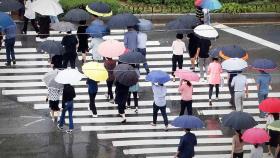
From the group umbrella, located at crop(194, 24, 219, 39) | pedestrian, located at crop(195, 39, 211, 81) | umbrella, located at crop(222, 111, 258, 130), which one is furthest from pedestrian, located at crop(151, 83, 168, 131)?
pedestrian, located at crop(195, 39, 211, 81)

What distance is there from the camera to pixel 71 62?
26766mm

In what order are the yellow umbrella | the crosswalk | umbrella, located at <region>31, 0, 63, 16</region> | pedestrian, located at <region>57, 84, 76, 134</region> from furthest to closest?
umbrella, located at <region>31, 0, 63, 16</region>
the yellow umbrella
the crosswalk
pedestrian, located at <region>57, 84, 76, 134</region>

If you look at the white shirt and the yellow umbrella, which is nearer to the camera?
the yellow umbrella

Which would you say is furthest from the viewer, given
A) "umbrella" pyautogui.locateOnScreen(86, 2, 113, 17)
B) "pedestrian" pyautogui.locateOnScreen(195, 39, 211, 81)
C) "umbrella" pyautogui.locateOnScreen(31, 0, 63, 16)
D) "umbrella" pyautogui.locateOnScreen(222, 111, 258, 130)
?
"umbrella" pyautogui.locateOnScreen(31, 0, 63, 16)

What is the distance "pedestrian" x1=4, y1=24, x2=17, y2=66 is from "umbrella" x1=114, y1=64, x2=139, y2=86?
16.6 ft

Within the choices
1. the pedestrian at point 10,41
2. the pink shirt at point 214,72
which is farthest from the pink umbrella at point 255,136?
the pedestrian at point 10,41

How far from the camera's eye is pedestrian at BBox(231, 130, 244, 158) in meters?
20.4

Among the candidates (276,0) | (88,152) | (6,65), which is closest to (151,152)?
(88,152)

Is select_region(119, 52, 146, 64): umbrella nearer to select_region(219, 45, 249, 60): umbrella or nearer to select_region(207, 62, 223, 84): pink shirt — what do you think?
select_region(207, 62, 223, 84): pink shirt

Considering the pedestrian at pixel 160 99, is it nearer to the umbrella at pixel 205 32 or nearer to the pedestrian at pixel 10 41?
the umbrella at pixel 205 32

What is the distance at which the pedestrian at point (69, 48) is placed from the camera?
26078mm

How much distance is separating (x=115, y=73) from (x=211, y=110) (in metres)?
3.51

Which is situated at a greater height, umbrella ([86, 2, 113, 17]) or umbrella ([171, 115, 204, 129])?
umbrella ([86, 2, 113, 17])

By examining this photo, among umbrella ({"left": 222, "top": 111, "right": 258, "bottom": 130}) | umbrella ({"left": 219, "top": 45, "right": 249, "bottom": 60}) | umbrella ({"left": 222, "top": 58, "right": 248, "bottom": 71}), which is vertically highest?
umbrella ({"left": 219, "top": 45, "right": 249, "bottom": 60})
